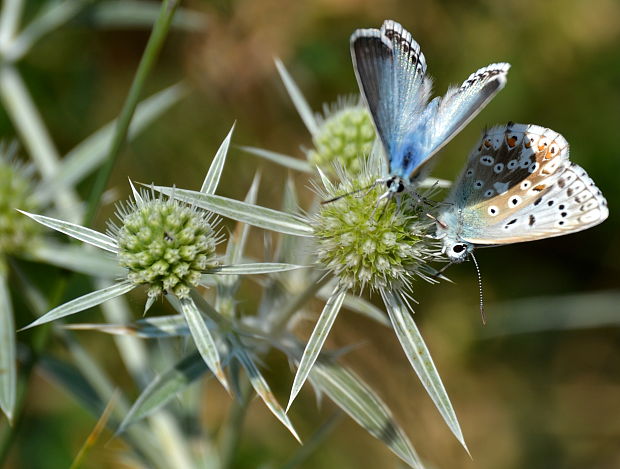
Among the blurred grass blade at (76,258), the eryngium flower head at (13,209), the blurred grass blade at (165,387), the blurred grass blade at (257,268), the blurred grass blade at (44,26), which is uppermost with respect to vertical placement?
the blurred grass blade at (44,26)

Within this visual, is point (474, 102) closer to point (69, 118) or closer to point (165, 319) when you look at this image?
point (165, 319)

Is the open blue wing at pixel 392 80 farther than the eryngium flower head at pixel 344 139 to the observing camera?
No

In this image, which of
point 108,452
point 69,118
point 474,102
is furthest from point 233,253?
point 69,118

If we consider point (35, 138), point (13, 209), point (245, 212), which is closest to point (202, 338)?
point (245, 212)

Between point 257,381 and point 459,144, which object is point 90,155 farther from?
point 459,144

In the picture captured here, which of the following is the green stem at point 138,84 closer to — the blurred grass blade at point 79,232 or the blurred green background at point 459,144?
the blurred grass blade at point 79,232

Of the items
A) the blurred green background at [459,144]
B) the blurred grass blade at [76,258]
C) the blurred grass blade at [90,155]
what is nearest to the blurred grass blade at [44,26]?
the blurred grass blade at [90,155]

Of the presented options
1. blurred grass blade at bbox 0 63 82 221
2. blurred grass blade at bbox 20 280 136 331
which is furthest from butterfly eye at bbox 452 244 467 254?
blurred grass blade at bbox 0 63 82 221
